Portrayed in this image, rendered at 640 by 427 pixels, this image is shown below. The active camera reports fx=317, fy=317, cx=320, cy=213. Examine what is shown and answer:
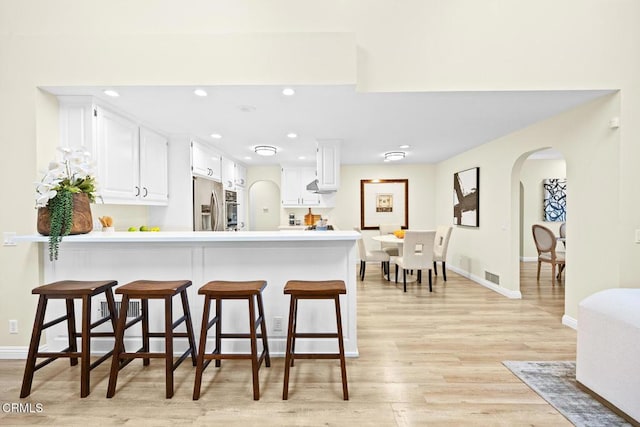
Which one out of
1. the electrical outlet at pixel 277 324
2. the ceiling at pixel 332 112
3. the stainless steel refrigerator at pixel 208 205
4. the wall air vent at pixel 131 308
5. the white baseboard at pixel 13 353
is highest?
the ceiling at pixel 332 112

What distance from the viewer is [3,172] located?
8.27 feet

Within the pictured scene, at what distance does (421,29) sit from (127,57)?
239 cm

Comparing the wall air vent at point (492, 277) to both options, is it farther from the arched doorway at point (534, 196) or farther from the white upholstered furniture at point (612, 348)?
the arched doorway at point (534, 196)

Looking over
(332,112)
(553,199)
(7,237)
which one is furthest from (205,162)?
(553,199)

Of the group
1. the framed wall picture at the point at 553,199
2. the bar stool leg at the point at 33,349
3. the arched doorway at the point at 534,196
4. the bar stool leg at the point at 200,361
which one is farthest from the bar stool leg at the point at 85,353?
the framed wall picture at the point at 553,199

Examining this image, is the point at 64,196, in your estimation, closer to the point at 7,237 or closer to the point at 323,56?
the point at 7,237

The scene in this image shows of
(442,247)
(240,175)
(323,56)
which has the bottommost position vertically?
(442,247)

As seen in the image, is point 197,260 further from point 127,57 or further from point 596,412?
point 596,412

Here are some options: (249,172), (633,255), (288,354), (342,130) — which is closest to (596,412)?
(633,255)

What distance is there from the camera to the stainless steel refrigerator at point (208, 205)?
162 inches

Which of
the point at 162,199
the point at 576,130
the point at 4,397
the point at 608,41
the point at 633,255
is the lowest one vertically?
the point at 4,397

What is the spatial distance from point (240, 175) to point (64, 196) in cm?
405

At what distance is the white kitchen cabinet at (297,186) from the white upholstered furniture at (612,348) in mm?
4986

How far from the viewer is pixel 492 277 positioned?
4.68 m
